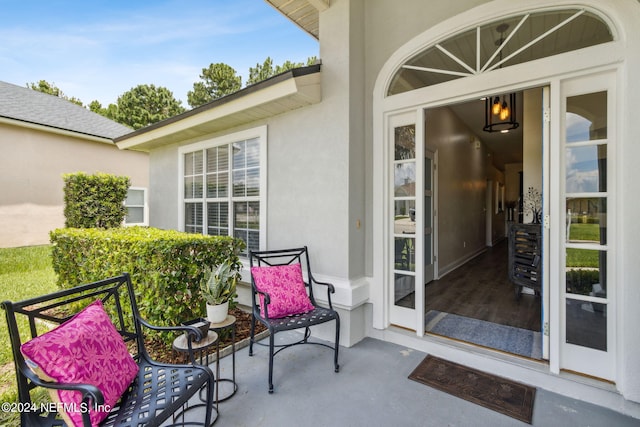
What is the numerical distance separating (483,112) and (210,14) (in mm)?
6892

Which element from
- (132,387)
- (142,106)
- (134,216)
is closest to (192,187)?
(132,387)

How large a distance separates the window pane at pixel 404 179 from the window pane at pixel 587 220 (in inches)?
50.6

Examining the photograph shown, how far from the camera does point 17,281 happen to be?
201 inches

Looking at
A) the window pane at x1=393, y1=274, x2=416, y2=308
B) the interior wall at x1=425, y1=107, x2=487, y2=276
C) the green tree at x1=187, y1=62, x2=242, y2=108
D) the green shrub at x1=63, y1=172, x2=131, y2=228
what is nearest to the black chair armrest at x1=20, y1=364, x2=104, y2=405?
the window pane at x1=393, y1=274, x2=416, y2=308

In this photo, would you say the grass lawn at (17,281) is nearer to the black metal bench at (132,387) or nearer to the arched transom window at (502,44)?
the black metal bench at (132,387)

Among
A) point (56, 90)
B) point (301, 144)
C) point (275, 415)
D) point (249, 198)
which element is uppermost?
point (56, 90)

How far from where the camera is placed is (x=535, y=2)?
7.91 ft

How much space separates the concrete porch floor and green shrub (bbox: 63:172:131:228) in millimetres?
4632

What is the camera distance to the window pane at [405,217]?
311cm

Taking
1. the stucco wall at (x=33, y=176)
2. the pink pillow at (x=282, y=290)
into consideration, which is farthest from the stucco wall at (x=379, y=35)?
the stucco wall at (x=33, y=176)

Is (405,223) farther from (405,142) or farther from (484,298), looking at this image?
(484,298)

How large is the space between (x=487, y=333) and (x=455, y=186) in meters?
3.92

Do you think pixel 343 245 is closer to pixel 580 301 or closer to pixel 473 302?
pixel 580 301

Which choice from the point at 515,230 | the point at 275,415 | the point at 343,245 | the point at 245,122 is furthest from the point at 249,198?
the point at 515,230
